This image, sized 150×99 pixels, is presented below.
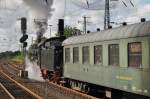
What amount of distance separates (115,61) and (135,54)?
1.88 meters

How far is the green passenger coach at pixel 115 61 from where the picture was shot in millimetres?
14758

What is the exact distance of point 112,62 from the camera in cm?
1748

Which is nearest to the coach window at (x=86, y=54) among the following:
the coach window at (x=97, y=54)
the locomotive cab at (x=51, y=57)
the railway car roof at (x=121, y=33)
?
the railway car roof at (x=121, y=33)

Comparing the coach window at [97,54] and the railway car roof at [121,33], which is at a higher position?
the railway car roof at [121,33]

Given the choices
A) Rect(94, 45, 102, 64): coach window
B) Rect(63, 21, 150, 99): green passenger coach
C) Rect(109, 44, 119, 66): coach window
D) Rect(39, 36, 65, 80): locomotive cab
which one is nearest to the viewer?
Rect(63, 21, 150, 99): green passenger coach

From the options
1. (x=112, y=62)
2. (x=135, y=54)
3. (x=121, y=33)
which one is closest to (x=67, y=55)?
(x=112, y=62)

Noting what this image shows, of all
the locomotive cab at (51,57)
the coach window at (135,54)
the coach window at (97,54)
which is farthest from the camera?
the locomotive cab at (51,57)

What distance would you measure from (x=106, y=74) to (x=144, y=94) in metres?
3.65

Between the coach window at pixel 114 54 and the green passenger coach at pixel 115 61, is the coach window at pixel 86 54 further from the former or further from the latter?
the coach window at pixel 114 54

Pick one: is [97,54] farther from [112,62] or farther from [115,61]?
[115,61]

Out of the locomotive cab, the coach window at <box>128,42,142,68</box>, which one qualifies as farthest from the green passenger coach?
the locomotive cab

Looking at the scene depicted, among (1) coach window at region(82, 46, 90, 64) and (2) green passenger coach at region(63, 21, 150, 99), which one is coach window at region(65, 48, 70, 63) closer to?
(2) green passenger coach at region(63, 21, 150, 99)

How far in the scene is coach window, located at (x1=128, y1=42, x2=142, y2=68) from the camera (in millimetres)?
15031

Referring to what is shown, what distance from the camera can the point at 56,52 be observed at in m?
29.5
